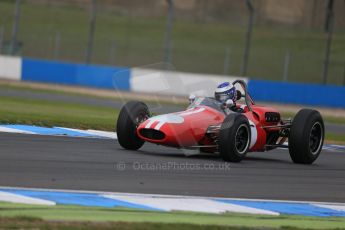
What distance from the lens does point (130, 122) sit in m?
13.8

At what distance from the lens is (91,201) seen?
9.10 meters

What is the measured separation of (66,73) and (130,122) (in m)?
24.6

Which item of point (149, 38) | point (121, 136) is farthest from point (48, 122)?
point (149, 38)

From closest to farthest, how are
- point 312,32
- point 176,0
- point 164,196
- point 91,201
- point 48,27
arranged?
1. point 91,201
2. point 164,196
3. point 312,32
4. point 48,27
5. point 176,0

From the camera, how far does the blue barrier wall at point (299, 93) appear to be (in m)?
34.9

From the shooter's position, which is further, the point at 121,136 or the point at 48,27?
the point at 48,27

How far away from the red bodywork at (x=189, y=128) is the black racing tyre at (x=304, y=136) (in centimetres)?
53

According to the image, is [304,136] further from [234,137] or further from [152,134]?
[152,134]

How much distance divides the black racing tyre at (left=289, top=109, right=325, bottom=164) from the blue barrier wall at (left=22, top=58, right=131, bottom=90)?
23.4 m

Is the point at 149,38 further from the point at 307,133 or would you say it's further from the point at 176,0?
the point at 307,133

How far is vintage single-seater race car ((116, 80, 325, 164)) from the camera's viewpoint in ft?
43.5

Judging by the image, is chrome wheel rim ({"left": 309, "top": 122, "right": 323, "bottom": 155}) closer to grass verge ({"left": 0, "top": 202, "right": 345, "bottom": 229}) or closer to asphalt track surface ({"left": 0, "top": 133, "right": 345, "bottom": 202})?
asphalt track surface ({"left": 0, "top": 133, "right": 345, "bottom": 202})

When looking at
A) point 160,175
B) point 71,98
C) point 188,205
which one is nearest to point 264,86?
point 71,98

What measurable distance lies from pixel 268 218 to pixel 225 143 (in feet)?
13.6
